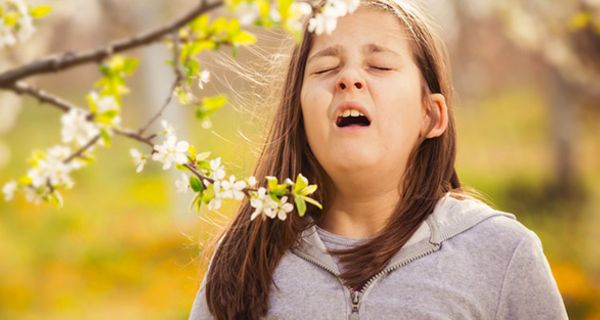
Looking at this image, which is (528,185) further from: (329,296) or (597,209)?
(329,296)

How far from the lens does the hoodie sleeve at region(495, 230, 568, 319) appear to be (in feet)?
5.55

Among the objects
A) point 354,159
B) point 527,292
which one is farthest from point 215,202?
point 527,292

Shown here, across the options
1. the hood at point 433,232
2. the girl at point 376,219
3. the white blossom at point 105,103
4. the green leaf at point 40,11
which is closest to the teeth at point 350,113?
the girl at point 376,219

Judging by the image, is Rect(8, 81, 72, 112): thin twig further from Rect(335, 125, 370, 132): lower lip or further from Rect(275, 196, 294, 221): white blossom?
Rect(335, 125, 370, 132): lower lip

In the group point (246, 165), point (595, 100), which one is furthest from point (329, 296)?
point (595, 100)

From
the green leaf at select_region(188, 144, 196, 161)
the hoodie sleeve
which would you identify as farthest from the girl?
the green leaf at select_region(188, 144, 196, 161)

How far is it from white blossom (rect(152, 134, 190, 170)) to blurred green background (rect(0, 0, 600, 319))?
3.81m

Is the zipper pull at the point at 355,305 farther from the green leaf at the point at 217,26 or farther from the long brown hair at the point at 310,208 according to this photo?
the green leaf at the point at 217,26

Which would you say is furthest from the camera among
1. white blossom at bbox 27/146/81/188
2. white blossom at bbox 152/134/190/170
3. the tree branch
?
white blossom at bbox 152/134/190/170

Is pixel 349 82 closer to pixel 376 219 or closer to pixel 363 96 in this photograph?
pixel 363 96

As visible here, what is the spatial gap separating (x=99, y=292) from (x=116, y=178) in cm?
258

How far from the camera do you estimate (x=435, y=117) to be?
1932 mm

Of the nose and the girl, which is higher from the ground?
the nose

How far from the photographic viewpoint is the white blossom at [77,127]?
995mm
